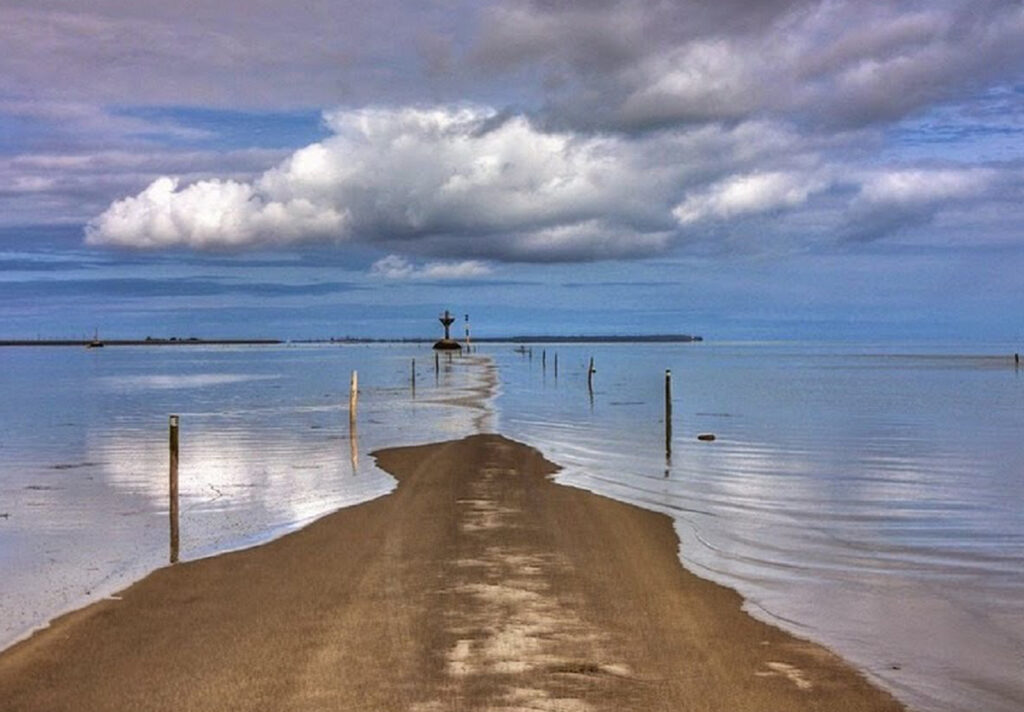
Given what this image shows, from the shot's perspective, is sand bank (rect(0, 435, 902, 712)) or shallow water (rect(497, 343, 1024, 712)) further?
shallow water (rect(497, 343, 1024, 712))

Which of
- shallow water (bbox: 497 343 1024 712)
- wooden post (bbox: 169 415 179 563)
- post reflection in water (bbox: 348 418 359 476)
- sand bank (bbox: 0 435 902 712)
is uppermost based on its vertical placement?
wooden post (bbox: 169 415 179 563)

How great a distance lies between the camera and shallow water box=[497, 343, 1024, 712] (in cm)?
1112

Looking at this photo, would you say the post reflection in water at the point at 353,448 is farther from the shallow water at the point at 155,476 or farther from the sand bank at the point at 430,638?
the sand bank at the point at 430,638

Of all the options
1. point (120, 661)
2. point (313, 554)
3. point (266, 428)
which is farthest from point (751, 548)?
point (266, 428)

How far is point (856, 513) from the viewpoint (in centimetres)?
2048

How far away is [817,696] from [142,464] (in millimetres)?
23989

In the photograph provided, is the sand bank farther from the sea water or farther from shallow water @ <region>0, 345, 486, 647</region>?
shallow water @ <region>0, 345, 486, 647</region>

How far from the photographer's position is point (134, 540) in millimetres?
17219

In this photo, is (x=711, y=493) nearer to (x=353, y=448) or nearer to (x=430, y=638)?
(x=430, y=638)

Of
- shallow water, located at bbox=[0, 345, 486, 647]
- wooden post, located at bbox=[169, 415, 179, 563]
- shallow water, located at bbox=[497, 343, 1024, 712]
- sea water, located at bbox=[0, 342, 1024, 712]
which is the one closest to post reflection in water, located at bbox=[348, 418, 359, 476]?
shallow water, located at bbox=[0, 345, 486, 647]

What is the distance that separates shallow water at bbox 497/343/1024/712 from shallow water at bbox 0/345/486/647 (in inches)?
254

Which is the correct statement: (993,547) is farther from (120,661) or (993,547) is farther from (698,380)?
(698,380)

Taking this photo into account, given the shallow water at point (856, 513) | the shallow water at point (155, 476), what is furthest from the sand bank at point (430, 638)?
the shallow water at point (155, 476)

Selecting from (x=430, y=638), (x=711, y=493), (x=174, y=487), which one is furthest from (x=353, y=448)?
(x=430, y=638)
